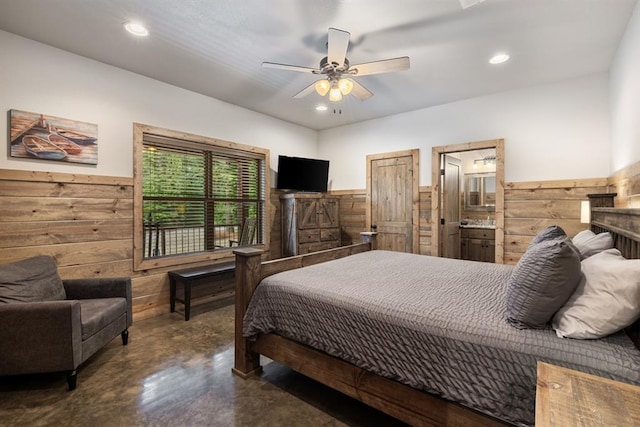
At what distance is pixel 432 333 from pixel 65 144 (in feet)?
12.1

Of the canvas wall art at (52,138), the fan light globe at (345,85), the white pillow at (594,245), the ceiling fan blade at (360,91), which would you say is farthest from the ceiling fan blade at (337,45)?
the canvas wall art at (52,138)

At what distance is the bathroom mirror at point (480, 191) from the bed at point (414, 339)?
11.8 ft

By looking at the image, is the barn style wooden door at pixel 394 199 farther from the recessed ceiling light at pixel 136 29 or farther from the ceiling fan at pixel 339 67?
the recessed ceiling light at pixel 136 29

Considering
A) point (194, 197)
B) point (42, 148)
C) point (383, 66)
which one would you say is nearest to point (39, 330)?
point (42, 148)

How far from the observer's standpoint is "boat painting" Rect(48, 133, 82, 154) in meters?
2.93

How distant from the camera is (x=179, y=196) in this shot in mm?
4012

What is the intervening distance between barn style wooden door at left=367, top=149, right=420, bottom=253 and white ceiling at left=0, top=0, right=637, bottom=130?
136 centimetres

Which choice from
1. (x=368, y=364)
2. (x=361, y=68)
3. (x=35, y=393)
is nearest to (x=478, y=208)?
(x=361, y=68)

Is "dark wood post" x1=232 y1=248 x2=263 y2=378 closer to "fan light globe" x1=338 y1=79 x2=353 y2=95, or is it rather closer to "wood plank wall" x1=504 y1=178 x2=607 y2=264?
"fan light globe" x1=338 y1=79 x2=353 y2=95

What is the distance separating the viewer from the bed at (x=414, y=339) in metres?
1.23

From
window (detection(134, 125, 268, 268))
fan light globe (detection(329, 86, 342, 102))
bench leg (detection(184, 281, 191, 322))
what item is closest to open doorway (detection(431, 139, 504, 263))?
fan light globe (detection(329, 86, 342, 102))

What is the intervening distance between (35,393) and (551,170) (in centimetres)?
547

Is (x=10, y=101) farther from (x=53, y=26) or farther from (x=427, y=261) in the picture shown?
(x=427, y=261)

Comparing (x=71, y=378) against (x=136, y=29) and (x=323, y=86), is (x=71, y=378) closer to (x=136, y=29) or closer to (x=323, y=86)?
(x=136, y=29)
